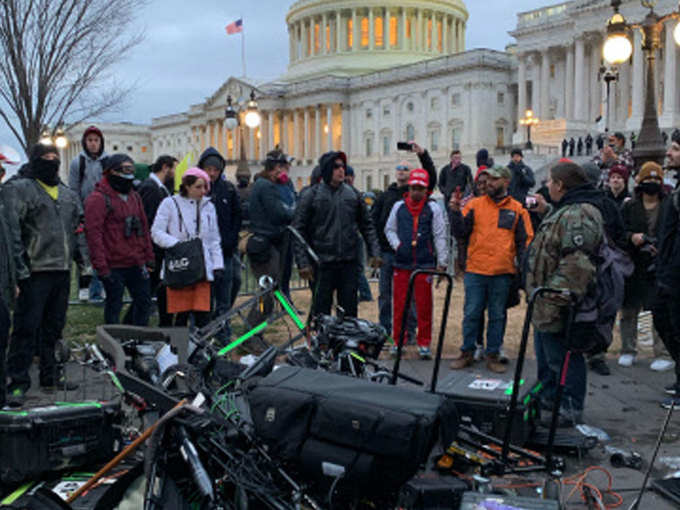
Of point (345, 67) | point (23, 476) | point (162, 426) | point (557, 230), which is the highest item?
point (345, 67)

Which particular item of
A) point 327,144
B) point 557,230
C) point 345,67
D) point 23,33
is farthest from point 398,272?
point 345,67

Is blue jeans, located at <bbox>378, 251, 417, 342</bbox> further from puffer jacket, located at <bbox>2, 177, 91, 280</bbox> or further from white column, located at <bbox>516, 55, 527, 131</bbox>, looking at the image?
white column, located at <bbox>516, 55, 527, 131</bbox>

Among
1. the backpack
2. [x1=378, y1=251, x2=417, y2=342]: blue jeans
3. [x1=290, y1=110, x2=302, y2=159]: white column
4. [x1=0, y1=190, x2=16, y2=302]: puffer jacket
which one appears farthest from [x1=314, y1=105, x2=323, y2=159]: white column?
the backpack

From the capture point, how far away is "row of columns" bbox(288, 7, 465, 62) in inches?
3366

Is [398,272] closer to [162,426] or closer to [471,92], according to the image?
[162,426]

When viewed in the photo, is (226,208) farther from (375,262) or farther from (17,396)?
(17,396)

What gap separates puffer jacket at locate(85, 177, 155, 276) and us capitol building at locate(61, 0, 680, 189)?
40.9 m

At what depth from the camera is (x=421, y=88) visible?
222 feet

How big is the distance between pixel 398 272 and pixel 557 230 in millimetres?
2841

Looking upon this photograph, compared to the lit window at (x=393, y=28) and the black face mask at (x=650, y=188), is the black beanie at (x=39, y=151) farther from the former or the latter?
the lit window at (x=393, y=28)

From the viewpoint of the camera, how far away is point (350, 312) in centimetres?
773

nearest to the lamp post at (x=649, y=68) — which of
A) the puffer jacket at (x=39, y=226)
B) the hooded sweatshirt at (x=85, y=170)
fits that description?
the hooded sweatshirt at (x=85, y=170)

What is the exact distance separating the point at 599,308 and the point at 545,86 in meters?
54.3

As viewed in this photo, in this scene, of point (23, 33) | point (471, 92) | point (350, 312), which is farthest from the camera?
point (471, 92)
